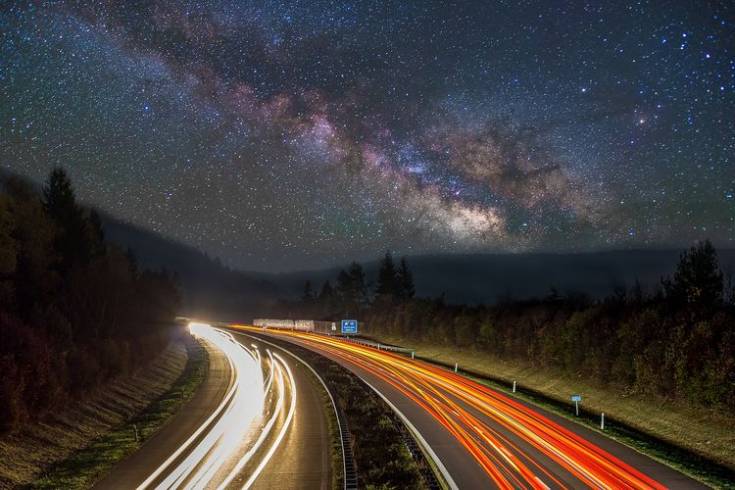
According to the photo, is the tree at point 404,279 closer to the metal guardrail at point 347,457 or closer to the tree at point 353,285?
the tree at point 353,285

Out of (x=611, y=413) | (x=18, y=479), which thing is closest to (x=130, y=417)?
(x=18, y=479)

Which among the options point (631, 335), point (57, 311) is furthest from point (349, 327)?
point (631, 335)

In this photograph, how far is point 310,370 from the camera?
4528 cm

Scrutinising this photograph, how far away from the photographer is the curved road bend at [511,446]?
58.2 feet

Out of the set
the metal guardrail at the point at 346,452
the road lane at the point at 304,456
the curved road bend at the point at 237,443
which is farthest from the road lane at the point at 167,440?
the metal guardrail at the point at 346,452

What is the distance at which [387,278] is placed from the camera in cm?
12744

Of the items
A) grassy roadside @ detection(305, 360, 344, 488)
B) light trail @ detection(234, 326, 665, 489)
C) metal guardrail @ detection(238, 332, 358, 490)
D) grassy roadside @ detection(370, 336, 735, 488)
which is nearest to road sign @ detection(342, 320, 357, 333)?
light trail @ detection(234, 326, 665, 489)

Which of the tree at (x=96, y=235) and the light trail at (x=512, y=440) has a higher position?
the tree at (x=96, y=235)

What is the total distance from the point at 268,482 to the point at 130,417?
15249 millimetres

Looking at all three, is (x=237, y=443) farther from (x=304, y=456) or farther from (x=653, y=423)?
(x=653, y=423)

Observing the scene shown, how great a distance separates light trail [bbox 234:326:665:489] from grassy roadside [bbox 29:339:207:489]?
45.2 ft

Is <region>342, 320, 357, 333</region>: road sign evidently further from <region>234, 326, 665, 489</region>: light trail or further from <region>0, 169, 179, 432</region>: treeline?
<region>234, 326, 665, 489</region>: light trail

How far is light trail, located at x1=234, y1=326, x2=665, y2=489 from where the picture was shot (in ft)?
58.6

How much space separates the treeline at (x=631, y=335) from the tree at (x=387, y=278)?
57.4 meters
